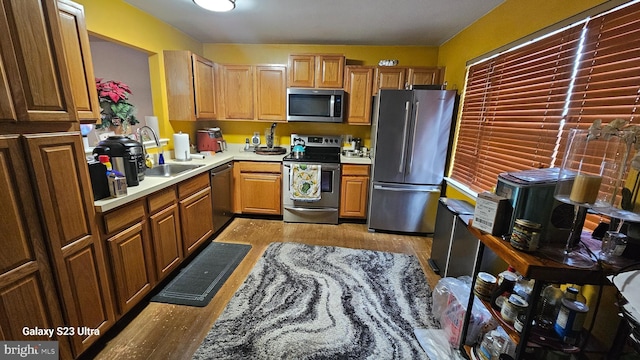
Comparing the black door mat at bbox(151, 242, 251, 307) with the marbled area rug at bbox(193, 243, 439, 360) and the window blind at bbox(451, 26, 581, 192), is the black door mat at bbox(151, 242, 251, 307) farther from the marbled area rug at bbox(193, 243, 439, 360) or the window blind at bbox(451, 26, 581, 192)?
the window blind at bbox(451, 26, 581, 192)

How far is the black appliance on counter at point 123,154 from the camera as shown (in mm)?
1750

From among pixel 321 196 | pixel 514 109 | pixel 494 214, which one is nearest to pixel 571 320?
pixel 494 214

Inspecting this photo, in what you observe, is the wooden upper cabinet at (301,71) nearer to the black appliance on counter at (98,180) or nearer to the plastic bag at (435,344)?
the black appliance on counter at (98,180)

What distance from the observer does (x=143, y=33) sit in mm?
2557

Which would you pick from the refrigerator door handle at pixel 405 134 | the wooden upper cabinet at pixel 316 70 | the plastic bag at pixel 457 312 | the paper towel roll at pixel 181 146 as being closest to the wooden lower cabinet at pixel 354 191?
the refrigerator door handle at pixel 405 134

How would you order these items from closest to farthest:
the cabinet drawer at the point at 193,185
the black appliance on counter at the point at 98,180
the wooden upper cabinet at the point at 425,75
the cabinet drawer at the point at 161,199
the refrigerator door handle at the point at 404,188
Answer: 1. the black appliance on counter at the point at 98,180
2. the cabinet drawer at the point at 161,199
3. the cabinet drawer at the point at 193,185
4. the refrigerator door handle at the point at 404,188
5. the wooden upper cabinet at the point at 425,75

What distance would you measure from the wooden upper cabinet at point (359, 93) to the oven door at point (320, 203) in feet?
2.46

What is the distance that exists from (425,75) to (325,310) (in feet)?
9.73

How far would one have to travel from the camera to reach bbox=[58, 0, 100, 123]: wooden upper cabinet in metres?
1.38

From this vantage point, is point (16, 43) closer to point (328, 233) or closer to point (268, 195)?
point (268, 195)

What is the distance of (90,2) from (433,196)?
3.67 metres

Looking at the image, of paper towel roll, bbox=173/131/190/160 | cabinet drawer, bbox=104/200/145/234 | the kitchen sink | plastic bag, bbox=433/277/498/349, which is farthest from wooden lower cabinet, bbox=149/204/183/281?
plastic bag, bbox=433/277/498/349

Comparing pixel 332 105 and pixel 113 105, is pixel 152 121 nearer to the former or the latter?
pixel 113 105

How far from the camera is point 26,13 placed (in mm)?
1094
